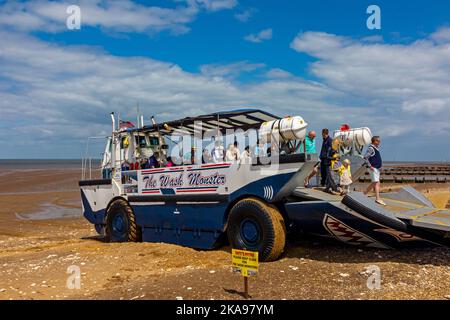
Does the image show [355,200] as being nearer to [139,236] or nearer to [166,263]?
[166,263]

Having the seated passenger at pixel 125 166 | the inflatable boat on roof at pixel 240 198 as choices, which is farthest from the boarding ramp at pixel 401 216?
the seated passenger at pixel 125 166

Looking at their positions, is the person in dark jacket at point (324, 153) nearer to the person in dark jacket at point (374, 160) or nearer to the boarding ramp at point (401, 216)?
the person in dark jacket at point (374, 160)

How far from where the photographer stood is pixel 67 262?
9.14 metres

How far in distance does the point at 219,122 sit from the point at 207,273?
4.24m

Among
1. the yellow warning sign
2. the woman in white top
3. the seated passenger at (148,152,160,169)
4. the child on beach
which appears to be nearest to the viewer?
the yellow warning sign

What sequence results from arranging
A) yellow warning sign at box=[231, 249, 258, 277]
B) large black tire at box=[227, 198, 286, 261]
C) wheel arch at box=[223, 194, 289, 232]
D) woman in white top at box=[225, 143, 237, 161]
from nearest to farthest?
yellow warning sign at box=[231, 249, 258, 277], large black tire at box=[227, 198, 286, 261], wheel arch at box=[223, 194, 289, 232], woman in white top at box=[225, 143, 237, 161]

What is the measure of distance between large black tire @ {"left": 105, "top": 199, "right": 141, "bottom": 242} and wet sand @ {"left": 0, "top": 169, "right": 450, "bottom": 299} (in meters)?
0.58

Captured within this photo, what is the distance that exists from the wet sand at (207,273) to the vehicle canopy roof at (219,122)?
281 cm

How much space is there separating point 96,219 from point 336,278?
7.98 metres

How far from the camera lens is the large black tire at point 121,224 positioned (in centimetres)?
1130

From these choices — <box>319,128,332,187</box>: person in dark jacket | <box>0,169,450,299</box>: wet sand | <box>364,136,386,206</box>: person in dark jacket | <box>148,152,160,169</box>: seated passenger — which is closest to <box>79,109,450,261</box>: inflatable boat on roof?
<box>148,152,160,169</box>: seated passenger

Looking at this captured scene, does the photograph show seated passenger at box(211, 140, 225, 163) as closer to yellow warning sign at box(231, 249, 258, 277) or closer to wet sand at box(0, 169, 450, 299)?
wet sand at box(0, 169, 450, 299)

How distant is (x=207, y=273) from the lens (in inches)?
292

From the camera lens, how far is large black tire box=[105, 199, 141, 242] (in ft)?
37.1
